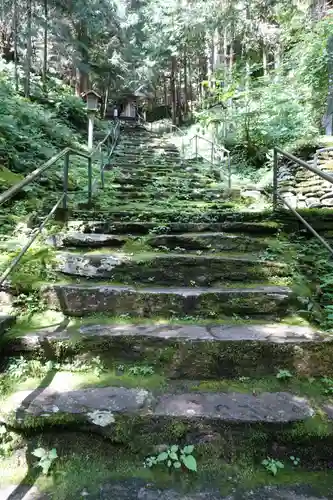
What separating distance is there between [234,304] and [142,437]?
1.19 m

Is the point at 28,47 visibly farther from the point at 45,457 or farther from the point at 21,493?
the point at 21,493

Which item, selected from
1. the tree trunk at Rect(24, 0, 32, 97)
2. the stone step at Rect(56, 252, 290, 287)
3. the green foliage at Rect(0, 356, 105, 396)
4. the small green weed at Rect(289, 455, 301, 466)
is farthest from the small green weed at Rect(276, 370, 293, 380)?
the tree trunk at Rect(24, 0, 32, 97)

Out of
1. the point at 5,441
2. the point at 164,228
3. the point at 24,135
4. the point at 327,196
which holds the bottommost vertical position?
the point at 5,441

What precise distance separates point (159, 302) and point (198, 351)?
560mm

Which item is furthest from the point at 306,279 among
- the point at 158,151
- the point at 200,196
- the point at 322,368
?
the point at 158,151

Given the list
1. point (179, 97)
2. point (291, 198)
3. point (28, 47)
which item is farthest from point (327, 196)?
point (179, 97)

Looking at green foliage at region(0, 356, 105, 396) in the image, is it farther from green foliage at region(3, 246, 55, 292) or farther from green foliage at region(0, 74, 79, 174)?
green foliage at region(0, 74, 79, 174)

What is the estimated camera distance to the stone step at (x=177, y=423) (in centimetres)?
185

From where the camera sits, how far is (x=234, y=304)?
2725 millimetres

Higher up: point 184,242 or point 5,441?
point 184,242

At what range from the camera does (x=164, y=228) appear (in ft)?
12.3

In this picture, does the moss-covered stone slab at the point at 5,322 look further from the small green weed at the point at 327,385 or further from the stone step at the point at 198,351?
the small green weed at the point at 327,385

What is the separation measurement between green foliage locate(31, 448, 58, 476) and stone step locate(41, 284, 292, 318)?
102cm

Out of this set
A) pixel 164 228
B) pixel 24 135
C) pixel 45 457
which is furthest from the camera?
pixel 24 135
